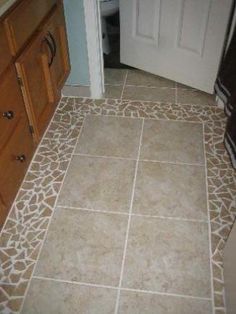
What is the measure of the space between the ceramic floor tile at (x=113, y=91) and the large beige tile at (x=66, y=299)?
4.08 ft

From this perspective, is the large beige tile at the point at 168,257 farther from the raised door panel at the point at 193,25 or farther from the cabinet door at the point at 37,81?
the raised door panel at the point at 193,25

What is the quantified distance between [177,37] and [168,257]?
4.33 feet

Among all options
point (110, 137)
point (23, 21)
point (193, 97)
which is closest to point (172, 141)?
point (110, 137)

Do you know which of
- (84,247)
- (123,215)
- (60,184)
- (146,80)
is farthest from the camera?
(146,80)

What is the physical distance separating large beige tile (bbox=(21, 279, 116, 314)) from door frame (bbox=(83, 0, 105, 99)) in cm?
122

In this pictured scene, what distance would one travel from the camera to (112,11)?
2.39 metres

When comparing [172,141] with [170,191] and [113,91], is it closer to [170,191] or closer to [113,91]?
[170,191]

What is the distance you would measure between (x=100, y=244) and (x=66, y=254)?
0.46 feet

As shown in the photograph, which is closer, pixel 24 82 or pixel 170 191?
pixel 24 82

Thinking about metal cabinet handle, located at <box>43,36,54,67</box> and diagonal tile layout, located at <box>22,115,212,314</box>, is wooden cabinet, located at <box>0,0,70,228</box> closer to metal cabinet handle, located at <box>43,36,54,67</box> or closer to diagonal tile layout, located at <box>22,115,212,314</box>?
metal cabinet handle, located at <box>43,36,54,67</box>

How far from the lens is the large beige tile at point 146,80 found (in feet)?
7.20

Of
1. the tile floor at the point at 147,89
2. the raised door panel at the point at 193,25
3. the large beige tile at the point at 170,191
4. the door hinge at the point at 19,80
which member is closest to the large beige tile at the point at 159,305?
the large beige tile at the point at 170,191

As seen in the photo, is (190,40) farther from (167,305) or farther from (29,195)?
(167,305)

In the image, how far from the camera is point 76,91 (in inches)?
81.0
